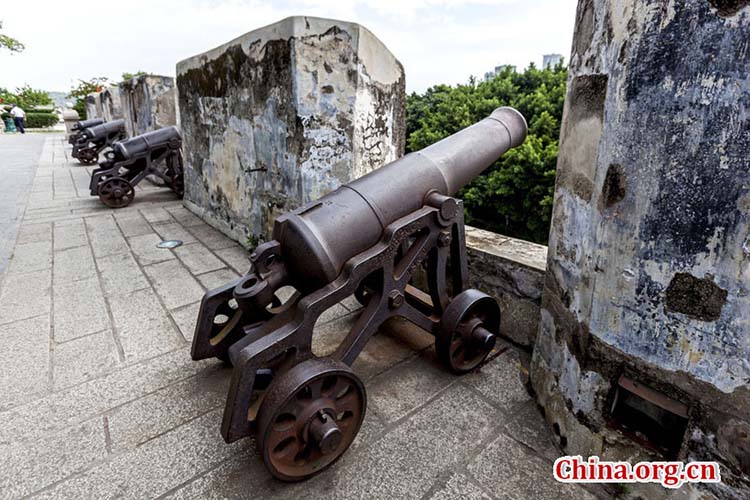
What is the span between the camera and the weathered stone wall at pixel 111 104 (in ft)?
40.1

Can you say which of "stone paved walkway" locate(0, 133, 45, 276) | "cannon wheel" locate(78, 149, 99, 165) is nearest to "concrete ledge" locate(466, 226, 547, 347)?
"stone paved walkway" locate(0, 133, 45, 276)

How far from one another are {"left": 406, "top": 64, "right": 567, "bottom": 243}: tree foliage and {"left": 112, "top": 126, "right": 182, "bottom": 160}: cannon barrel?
4598 millimetres

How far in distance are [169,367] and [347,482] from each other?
4.20ft

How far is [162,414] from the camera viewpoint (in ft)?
6.60

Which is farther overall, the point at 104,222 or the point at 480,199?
the point at 480,199

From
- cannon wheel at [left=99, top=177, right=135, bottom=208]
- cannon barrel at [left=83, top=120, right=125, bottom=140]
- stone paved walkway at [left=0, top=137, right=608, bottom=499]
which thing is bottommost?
stone paved walkway at [left=0, top=137, right=608, bottom=499]

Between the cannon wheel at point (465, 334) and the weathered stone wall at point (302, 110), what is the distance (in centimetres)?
153

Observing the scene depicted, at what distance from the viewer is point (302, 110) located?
3127 millimetres

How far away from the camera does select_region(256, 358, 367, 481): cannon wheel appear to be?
1571mm

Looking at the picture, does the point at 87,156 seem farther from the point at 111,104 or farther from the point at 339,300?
the point at 339,300

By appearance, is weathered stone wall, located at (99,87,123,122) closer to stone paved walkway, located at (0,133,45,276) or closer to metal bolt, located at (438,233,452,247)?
stone paved walkway, located at (0,133,45,276)

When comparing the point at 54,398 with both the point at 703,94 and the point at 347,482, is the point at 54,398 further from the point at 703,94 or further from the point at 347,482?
the point at 703,94

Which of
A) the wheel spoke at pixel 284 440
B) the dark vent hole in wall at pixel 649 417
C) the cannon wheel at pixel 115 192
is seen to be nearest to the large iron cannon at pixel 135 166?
the cannon wheel at pixel 115 192

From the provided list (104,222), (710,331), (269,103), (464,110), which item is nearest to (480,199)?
(464,110)
